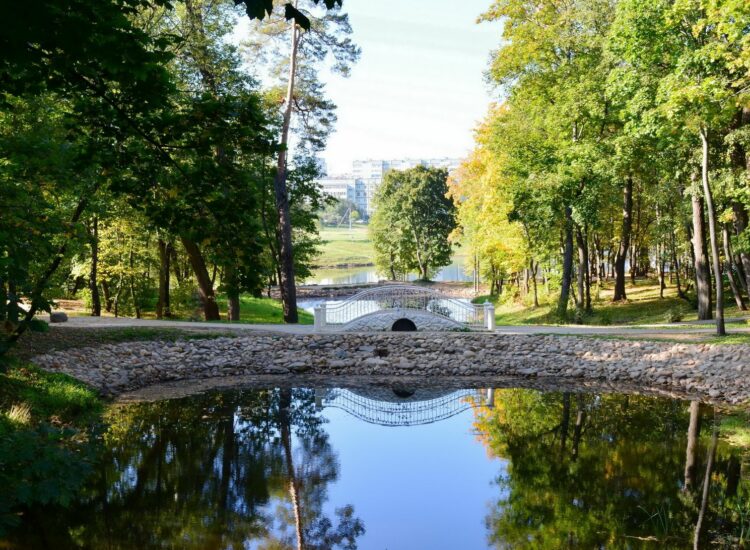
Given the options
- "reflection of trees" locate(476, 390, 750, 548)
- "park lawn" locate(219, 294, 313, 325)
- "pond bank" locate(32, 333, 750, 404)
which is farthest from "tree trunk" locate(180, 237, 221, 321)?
"reflection of trees" locate(476, 390, 750, 548)

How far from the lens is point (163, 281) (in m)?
25.6

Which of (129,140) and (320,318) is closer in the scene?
(129,140)

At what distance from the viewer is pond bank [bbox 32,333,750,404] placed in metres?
14.5

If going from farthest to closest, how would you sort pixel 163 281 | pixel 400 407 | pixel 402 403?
1. pixel 163 281
2. pixel 402 403
3. pixel 400 407

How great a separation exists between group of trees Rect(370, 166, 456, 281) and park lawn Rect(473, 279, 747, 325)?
2151 cm

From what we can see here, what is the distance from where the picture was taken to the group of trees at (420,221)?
53.5 m

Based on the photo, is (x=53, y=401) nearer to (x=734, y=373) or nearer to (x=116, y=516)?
(x=116, y=516)

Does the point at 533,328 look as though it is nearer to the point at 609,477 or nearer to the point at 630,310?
the point at 630,310

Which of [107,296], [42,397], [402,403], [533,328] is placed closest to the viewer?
[42,397]

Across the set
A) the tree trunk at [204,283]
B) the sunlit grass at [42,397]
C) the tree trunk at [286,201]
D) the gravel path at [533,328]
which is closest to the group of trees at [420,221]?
the tree trunk at [286,201]

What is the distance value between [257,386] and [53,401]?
199 inches

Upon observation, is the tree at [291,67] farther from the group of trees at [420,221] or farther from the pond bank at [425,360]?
the group of trees at [420,221]

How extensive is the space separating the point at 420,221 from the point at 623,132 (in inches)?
1282

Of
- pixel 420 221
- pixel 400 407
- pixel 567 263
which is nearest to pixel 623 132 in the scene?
pixel 567 263
